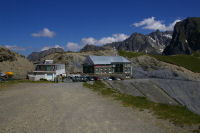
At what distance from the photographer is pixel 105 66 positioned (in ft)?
266

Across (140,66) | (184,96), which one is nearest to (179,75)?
(140,66)

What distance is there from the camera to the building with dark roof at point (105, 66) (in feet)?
259

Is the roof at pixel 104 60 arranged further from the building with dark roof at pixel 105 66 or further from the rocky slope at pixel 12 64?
the rocky slope at pixel 12 64

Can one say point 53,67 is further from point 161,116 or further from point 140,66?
point 140,66

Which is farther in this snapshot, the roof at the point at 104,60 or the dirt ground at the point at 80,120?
the roof at the point at 104,60

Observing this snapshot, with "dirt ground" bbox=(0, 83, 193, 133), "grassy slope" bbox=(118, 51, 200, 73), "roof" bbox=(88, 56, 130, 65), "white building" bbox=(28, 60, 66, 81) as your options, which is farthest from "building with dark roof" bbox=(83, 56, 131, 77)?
"grassy slope" bbox=(118, 51, 200, 73)

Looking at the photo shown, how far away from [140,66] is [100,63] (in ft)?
213

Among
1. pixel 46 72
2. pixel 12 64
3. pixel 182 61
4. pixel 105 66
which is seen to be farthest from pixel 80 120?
pixel 182 61

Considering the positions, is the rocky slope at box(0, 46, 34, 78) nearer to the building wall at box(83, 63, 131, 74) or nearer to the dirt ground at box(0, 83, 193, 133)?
the building wall at box(83, 63, 131, 74)

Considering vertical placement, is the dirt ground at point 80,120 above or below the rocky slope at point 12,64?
below

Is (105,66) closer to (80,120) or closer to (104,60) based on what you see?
(104,60)

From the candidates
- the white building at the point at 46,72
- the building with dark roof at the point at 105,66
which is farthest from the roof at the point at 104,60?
the white building at the point at 46,72

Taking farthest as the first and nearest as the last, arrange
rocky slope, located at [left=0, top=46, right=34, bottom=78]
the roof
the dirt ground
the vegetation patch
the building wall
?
the vegetation patch
rocky slope, located at [left=0, top=46, right=34, bottom=78]
the roof
the building wall
the dirt ground

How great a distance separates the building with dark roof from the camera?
259 feet
